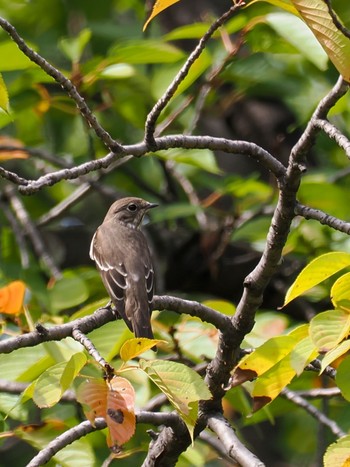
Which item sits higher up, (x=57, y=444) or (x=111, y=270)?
(x=111, y=270)

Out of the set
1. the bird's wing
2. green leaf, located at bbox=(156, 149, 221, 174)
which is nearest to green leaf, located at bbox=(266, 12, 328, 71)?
green leaf, located at bbox=(156, 149, 221, 174)

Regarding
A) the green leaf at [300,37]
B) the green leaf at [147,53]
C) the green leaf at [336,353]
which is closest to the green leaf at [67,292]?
the green leaf at [147,53]

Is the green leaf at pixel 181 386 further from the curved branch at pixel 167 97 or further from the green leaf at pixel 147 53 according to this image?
the green leaf at pixel 147 53

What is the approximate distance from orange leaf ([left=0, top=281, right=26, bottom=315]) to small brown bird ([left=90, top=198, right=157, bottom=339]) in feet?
2.17

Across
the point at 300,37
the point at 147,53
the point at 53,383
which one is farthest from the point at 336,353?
the point at 147,53

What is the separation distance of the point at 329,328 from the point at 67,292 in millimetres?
2825

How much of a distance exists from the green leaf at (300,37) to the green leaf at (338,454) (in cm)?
270

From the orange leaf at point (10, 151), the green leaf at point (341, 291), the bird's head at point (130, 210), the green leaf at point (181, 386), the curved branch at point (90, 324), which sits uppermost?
the orange leaf at point (10, 151)

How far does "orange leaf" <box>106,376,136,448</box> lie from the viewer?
3.19 m

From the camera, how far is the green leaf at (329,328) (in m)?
3.12

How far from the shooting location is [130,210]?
6.98 m

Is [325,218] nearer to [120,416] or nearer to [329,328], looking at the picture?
[329,328]

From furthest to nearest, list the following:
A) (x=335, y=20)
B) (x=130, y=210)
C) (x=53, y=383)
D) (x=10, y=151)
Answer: (x=130, y=210), (x=10, y=151), (x=53, y=383), (x=335, y=20)

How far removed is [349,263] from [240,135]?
5.76 metres
